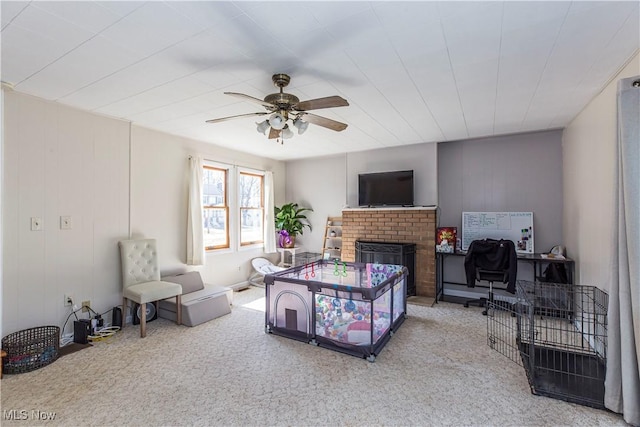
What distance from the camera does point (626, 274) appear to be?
72.4 inches

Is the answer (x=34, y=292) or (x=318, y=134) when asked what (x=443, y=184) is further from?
(x=34, y=292)

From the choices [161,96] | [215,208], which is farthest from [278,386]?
[215,208]

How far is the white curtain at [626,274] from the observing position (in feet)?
5.81

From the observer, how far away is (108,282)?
350cm

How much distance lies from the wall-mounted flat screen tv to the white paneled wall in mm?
3522

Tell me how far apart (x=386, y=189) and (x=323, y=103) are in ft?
9.93

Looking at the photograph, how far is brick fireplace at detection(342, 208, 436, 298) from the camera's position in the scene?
4.64 metres

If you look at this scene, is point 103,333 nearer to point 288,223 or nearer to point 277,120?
point 277,120

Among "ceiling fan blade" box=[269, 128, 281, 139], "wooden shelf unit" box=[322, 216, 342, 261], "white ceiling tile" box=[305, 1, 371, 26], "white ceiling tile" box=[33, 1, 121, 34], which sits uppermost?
"white ceiling tile" box=[33, 1, 121, 34]

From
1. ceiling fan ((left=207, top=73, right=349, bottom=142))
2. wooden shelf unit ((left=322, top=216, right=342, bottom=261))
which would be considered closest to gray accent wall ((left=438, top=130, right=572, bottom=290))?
wooden shelf unit ((left=322, top=216, right=342, bottom=261))

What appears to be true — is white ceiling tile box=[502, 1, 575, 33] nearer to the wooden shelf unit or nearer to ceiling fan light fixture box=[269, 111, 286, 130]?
ceiling fan light fixture box=[269, 111, 286, 130]

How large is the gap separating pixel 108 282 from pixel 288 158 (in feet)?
12.1

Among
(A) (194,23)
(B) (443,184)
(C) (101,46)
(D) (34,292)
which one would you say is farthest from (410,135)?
(D) (34,292)

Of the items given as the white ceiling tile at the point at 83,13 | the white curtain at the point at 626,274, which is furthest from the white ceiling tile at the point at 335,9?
the white curtain at the point at 626,274
